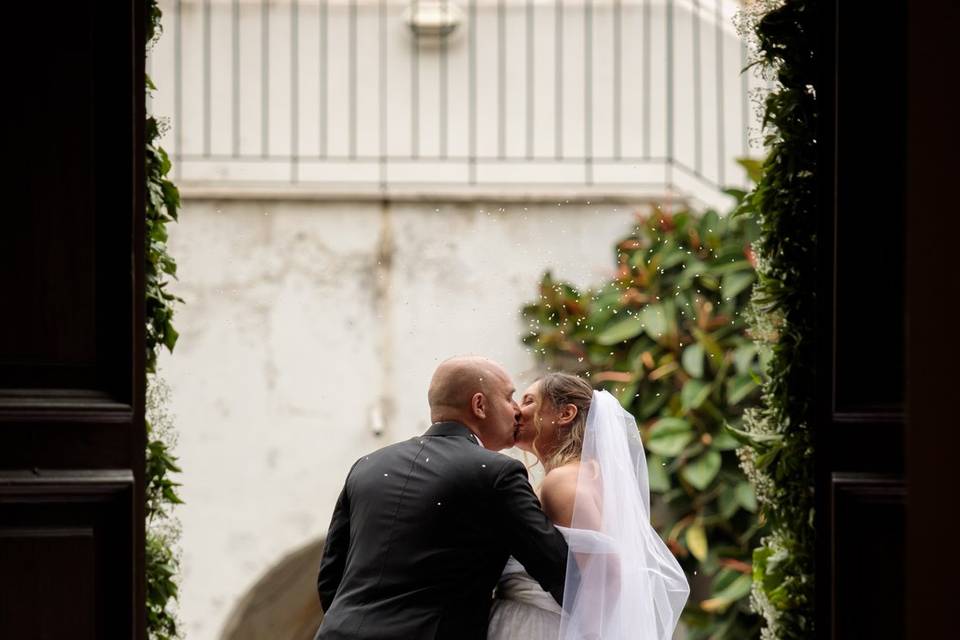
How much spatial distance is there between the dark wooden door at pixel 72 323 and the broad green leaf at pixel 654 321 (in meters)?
4.89

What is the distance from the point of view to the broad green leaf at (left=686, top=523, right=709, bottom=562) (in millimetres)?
7125

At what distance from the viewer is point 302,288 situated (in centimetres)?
719

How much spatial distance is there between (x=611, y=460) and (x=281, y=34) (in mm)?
4331

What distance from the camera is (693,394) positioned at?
23.8 ft

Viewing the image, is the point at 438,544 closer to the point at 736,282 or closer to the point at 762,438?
the point at 762,438

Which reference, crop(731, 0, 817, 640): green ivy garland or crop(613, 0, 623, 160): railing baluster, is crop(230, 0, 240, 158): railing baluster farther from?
crop(731, 0, 817, 640): green ivy garland

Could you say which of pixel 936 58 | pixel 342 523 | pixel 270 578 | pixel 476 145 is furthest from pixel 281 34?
pixel 936 58

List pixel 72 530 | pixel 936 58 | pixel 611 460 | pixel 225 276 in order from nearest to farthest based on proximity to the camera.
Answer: pixel 936 58 < pixel 72 530 < pixel 611 460 < pixel 225 276

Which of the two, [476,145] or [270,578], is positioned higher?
[476,145]

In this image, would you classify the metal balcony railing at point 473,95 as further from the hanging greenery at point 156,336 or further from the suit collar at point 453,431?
the hanging greenery at point 156,336

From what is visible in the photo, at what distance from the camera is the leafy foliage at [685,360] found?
7.20 metres

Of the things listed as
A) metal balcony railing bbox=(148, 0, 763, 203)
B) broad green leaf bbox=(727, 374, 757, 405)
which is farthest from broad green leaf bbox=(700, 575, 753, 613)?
metal balcony railing bbox=(148, 0, 763, 203)

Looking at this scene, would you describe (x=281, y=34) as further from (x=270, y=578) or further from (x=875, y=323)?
(x=875, y=323)

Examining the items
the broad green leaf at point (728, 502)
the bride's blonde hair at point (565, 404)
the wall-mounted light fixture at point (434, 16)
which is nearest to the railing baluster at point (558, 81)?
the wall-mounted light fixture at point (434, 16)
